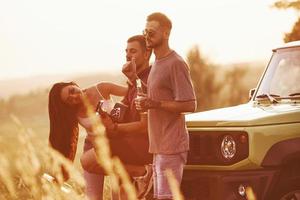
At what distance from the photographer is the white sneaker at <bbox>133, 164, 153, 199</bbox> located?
830 centimetres

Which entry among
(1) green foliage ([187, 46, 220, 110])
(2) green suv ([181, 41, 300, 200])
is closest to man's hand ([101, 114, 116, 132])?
(2) green suv ([181, 41, 300, 200])

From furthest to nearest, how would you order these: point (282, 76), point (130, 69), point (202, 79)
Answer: point (202, 79) < point (282, 76) < point (130, 69)

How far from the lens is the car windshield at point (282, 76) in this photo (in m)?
9.33

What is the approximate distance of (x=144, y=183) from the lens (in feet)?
27.7

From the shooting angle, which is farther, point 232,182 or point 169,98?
point 232,182

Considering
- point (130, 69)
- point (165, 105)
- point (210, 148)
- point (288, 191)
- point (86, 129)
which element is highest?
point (130, 69)

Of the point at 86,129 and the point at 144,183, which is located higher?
the point at 86,129

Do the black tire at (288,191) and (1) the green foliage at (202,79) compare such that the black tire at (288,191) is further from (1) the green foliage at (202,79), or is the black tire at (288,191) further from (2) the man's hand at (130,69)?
(1) the green foliage at (202,79)

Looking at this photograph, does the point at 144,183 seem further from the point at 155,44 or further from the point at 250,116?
the point at 155,44

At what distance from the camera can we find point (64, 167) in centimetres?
844

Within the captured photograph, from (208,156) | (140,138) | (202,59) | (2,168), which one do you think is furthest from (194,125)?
(202,59)

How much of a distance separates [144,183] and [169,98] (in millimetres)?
1106

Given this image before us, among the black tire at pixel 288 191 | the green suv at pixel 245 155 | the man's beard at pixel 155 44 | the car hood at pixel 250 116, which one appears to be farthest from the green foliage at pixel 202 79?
the man's beard at pixel 155 44

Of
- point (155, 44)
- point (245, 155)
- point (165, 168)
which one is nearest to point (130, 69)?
point (155, 44)
